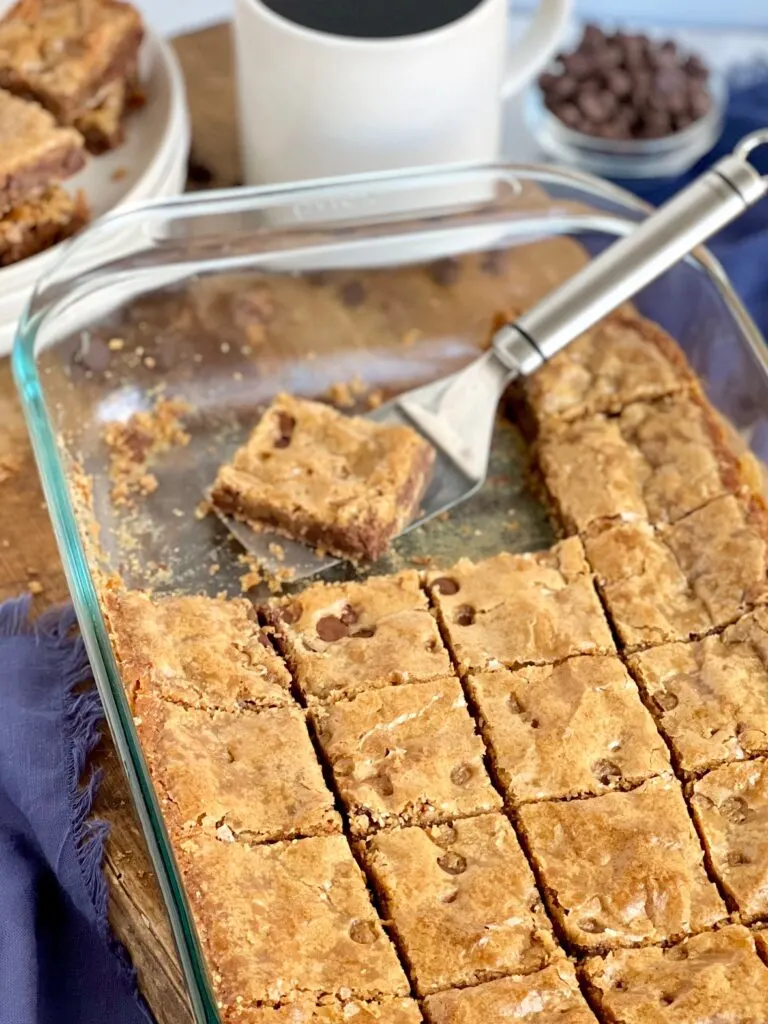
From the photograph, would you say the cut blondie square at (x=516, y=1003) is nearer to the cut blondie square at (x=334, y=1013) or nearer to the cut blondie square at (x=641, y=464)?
the cut blondie square at (x=334, y=1013)

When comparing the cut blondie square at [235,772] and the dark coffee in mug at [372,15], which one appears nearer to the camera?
the cut blondie square at [235,772]

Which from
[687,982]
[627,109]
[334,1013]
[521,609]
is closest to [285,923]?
[334,1013]

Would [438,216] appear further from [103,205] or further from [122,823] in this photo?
[122,823]

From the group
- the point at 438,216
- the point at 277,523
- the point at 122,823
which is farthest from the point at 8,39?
the point at 122,823

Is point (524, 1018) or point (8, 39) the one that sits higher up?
point (8, 39)

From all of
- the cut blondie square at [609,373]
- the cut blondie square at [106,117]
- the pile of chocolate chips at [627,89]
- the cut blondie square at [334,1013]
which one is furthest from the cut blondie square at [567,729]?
the pile of chocolate chips at [627,89]

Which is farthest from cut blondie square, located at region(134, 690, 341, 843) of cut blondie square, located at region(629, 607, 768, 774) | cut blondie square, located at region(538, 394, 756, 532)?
cut blondie square, located at region(538, 394, 756, 532)
